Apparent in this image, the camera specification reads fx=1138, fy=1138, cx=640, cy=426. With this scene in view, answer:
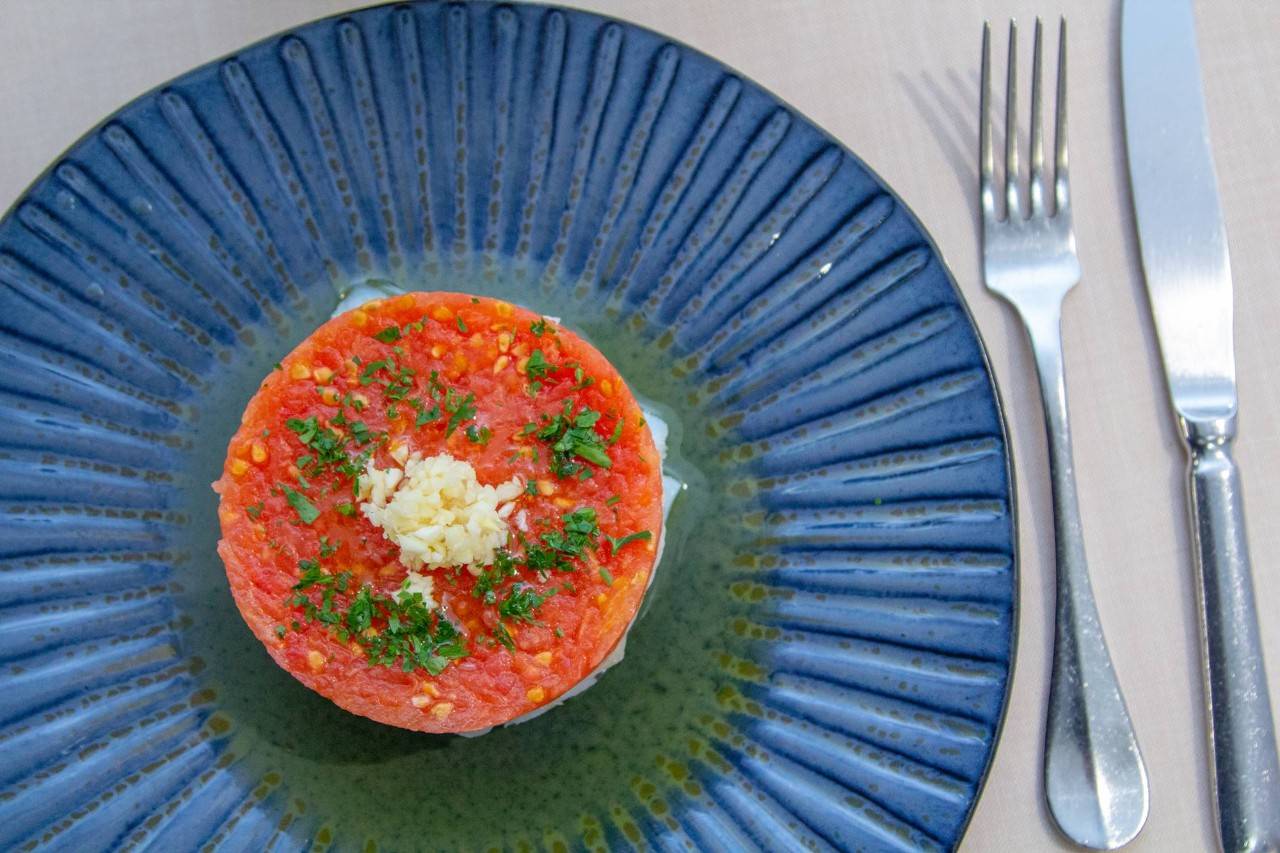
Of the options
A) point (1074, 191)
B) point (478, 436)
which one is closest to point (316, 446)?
point (478, 436)

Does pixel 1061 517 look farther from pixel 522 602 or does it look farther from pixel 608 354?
pixel 522 602

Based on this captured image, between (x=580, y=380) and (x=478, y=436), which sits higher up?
(x=580, y=380)

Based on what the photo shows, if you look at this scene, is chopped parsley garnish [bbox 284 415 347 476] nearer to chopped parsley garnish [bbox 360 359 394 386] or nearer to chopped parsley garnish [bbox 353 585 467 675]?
chopped parsley garnish [bbox 360 359 394 386]

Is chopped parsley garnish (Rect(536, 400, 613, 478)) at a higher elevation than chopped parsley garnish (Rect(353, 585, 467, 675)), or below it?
higher

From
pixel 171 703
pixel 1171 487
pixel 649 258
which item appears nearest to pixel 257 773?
pixel 171 703

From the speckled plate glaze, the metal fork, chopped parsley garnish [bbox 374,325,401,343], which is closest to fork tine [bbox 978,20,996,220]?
the metal fork

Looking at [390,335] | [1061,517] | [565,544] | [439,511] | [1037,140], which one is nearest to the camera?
[439,511]

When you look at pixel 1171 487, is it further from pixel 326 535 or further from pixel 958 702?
pixel 326 535
